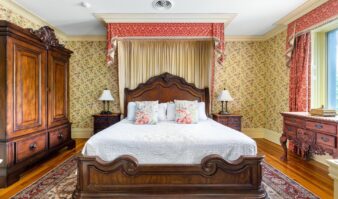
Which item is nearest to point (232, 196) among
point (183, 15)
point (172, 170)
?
point (172, 170)

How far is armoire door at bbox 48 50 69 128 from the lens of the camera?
3689 mm

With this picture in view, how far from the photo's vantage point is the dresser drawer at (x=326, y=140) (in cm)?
263

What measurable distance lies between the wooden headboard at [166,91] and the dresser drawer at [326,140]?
2.14 metres

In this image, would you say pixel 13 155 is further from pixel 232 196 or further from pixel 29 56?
pixel 232 196

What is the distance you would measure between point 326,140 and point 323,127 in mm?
167

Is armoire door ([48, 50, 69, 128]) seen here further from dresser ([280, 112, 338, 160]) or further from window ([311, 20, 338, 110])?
window ([311, 20, 338, 110])

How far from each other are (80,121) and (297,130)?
14.8 feet

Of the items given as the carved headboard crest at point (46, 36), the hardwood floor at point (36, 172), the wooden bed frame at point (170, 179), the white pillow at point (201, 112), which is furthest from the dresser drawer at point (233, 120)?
the carved headboard crest at point (46, 36)

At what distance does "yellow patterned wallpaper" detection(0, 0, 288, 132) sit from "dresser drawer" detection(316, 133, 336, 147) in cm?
216

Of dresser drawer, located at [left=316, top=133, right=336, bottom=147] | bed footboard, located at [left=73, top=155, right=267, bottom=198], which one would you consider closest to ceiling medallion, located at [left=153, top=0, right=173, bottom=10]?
bed footboard, located at [left=73, top=155, right=267, bottom=198]

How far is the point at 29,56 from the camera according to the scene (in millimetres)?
3100

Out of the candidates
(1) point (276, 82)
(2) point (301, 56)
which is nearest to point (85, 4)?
(2) point (301, 56)

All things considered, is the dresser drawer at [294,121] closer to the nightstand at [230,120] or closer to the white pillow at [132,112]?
the nightstand at [230,120]

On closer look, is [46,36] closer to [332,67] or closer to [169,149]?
[169,149]
